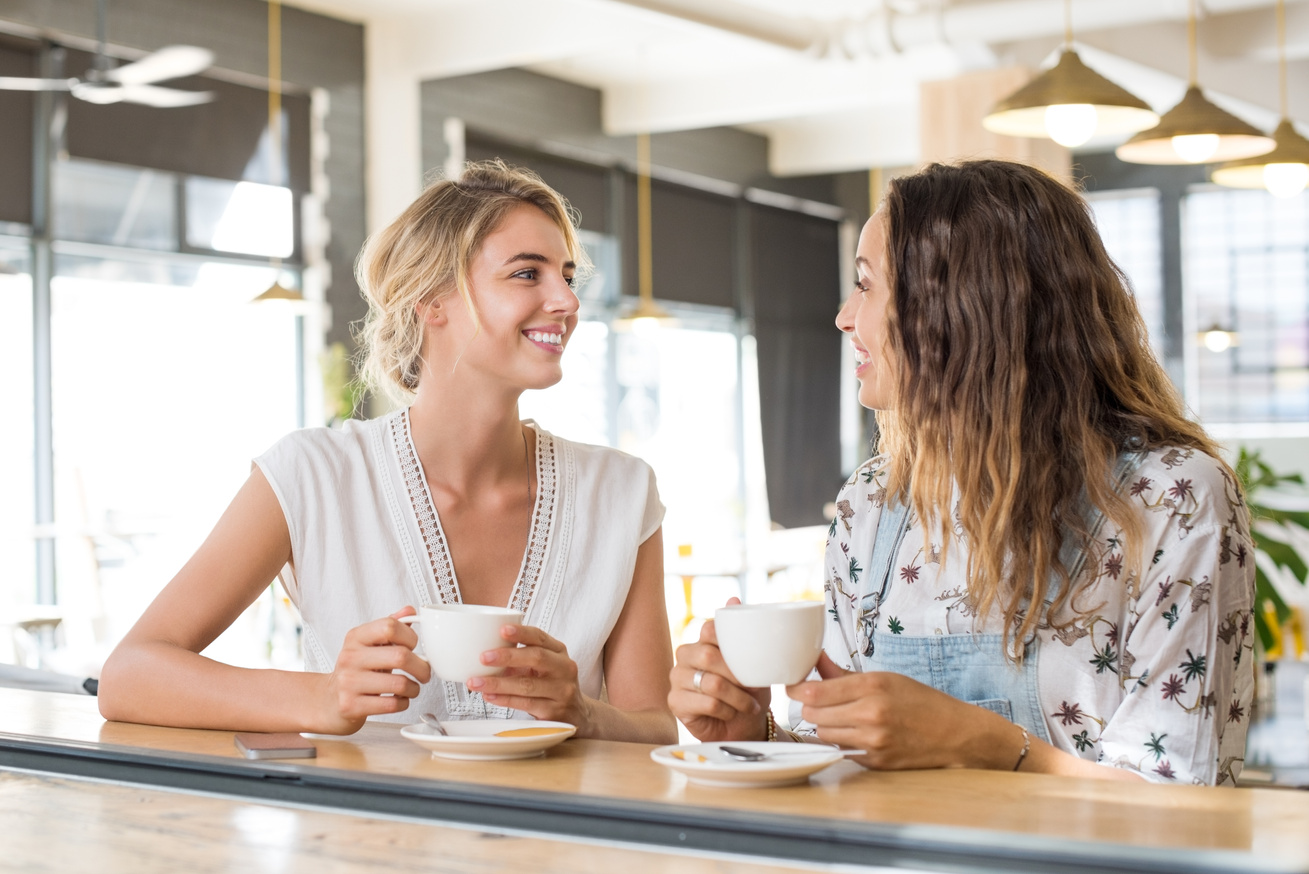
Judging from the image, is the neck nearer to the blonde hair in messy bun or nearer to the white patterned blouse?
the blonde hair in messy bun

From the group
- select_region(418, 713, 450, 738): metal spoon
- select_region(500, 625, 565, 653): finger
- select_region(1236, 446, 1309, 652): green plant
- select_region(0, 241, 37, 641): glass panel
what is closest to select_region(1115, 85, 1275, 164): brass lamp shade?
select_region(1236, 446, 1309, 652): green plant

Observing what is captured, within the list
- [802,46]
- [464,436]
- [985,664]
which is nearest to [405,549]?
[464,436]

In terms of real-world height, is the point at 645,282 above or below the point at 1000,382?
above

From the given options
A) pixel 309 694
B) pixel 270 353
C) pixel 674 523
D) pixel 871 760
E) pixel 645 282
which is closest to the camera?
pixel 871 760

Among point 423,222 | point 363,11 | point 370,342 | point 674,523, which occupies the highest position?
point 363,11

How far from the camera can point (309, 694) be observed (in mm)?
1453

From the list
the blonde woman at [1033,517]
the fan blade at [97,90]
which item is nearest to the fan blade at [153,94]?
the fan blade at [97,90]

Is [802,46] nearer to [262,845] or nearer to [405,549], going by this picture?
[405,549]

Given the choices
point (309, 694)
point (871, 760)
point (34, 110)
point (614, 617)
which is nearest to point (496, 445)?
point (614, 617)

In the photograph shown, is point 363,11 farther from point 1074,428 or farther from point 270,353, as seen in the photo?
point 1074,428

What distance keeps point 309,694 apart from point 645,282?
9082mm

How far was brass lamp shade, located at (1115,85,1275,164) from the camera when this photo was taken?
370cm

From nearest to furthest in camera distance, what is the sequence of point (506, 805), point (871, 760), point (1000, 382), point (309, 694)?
point (506, 805)
point (871, 760)
point (309, 694)
point (1000, 382)

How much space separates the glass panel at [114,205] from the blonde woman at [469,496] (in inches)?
213
